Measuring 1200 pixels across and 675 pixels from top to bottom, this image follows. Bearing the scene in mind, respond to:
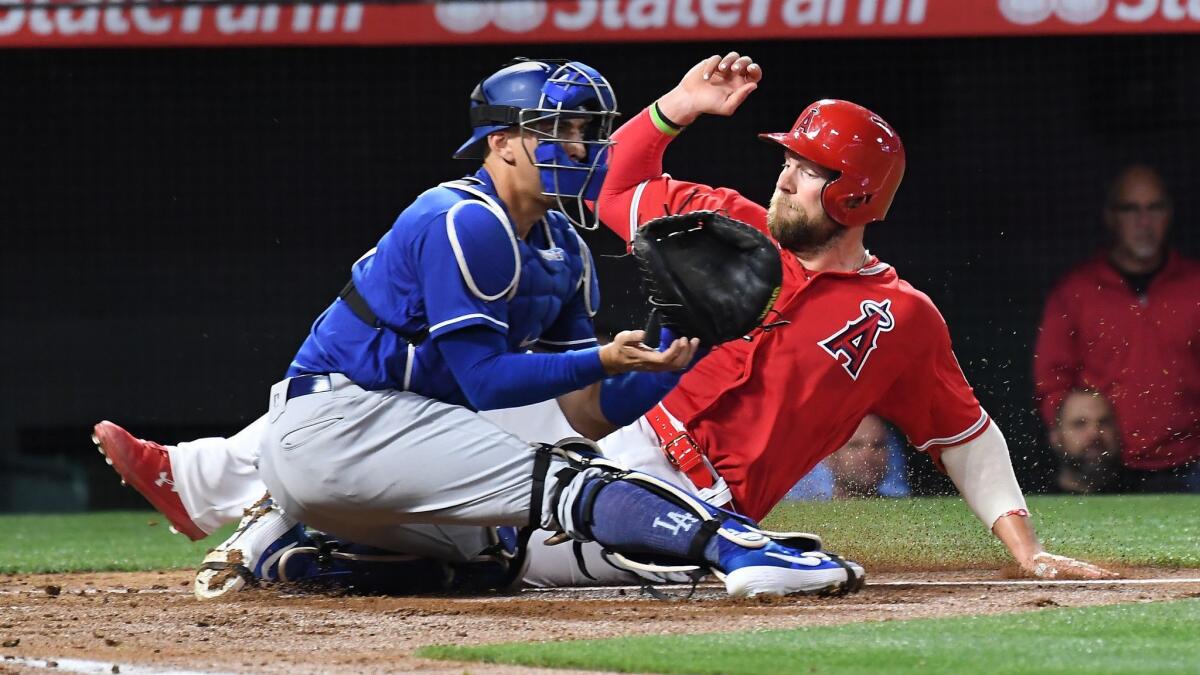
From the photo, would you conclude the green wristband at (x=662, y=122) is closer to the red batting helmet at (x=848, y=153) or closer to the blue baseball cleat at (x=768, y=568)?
the red batting helmet at (x=848, y=153)

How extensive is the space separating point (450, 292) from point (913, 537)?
1.98 meters

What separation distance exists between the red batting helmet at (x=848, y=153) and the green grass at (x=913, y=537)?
1049 millimetres

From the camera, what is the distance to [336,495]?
363 centimetres

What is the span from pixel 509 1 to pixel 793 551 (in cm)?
426

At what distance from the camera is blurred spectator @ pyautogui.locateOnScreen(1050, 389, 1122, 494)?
7.04 m

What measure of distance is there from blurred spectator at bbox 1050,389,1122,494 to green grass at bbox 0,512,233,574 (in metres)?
3.43

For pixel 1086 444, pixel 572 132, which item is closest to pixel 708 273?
pixel 572 132

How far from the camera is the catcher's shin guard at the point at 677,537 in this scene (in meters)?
3.38

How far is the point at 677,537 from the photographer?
3383 millimetres

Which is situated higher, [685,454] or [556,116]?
[556,116]

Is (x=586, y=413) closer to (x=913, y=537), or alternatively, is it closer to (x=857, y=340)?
(x=857, y=340)

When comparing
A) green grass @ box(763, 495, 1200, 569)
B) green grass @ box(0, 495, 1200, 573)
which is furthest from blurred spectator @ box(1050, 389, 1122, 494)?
green grass @ box(763, 495, 1200, 569)

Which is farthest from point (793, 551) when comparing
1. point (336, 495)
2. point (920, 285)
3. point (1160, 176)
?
point (1160, 176)

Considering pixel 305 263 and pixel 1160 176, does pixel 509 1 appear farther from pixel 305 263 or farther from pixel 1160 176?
pixel 1160 176
